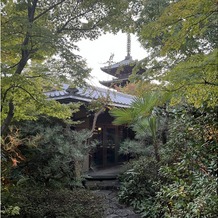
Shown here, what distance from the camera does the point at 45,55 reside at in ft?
11.6

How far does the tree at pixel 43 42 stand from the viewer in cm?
305

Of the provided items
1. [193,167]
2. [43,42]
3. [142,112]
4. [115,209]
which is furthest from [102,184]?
[43,42]

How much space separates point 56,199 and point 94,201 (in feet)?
2.16

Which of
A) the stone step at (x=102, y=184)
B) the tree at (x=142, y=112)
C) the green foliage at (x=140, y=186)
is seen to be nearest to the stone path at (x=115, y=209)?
the green foliage at (x=140, y=186)

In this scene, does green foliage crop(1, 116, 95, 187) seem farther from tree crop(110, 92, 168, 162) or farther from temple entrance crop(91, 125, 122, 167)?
temple entrance crop(91, 125, 122, 167)

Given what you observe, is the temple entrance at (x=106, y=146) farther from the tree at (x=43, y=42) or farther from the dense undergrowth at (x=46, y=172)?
the tree at (x=43, y=42)

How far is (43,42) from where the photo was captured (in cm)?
302

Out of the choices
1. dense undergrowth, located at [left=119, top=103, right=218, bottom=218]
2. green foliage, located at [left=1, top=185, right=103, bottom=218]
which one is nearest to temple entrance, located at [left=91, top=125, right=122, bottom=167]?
green foliage, located at [left=1, top=185, right=103, bottom=218]

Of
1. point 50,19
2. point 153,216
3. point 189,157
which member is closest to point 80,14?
point 50,19

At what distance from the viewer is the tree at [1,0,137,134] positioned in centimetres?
305

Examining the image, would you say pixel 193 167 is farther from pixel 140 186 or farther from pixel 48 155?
pixel 48 155

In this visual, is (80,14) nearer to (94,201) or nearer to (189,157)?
(189,157)

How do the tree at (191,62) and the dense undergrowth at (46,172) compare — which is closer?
the tree at (191,62)

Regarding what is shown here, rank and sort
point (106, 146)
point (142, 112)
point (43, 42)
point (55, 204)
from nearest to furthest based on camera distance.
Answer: point (43, 42)
point (55, 204)
point (142, 112)
point (106, 146)
